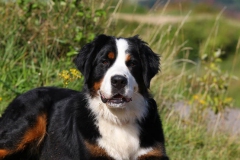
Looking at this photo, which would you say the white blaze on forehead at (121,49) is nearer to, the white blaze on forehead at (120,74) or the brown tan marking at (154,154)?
the white blaze on forehead at (120,74)

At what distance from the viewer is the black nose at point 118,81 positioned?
4.43 meters

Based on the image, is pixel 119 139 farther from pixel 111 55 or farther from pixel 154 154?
pixel 111 55

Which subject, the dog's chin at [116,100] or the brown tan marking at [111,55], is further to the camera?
the brown tan marking at [111,55]

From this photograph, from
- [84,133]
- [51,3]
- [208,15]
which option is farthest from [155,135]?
[208,15]

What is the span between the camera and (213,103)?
7645 mm

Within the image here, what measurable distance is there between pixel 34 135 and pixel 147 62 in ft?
4.82

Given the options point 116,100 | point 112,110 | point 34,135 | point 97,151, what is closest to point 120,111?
point 112,110

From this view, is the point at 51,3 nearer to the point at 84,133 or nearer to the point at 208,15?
the point at 84,133

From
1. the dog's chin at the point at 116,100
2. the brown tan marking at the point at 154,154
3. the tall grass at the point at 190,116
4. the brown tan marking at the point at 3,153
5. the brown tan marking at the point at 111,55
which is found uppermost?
the brown tan marking at the point at 111,55

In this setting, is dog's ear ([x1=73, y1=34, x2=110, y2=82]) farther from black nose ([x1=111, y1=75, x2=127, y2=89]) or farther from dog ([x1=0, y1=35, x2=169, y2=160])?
black nose ([x1=111, y1=75, x2=127, y2=89])

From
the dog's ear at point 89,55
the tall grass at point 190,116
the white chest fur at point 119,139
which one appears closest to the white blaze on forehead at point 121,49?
the dog's ear at point 89,55

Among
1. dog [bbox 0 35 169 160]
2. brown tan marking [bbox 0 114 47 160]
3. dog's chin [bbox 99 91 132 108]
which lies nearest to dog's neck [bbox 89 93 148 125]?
dog [bbox 0 35 169 160]

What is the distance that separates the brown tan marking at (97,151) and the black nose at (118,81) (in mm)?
637

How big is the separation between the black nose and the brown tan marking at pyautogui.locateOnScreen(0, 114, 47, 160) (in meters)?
1.32
